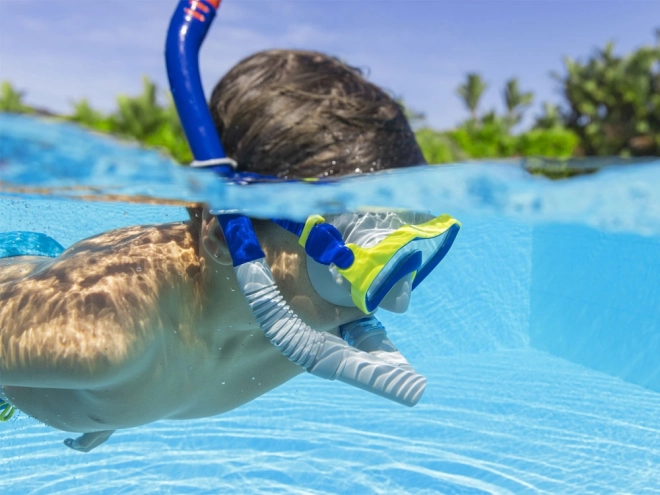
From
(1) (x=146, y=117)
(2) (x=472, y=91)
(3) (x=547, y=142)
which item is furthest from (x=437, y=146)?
(2) (x=472, y=91)

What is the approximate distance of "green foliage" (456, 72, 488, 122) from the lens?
45.1 meters

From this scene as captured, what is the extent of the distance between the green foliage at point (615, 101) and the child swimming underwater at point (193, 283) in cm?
3476

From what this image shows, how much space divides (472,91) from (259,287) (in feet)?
149

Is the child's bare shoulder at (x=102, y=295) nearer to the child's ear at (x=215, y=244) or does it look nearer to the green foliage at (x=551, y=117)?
the child's ear at (x=215, y=244)

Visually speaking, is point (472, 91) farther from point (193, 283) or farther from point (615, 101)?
point (193, 283)

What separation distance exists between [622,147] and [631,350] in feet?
106

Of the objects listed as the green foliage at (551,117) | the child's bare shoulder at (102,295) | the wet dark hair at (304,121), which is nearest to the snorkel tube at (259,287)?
the wet dark hair at (304,121)

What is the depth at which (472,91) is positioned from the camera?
4512 cm

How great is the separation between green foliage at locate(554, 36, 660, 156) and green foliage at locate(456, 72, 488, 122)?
303 inches

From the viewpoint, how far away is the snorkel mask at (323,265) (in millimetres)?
2184

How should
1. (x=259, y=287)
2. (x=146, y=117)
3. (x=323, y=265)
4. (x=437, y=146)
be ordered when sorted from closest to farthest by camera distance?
(x=259, y=287), (x=323, y=265), (x=437, y=146), (x=146, y=117)

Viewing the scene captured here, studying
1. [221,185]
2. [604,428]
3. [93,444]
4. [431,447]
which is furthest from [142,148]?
[604,428]

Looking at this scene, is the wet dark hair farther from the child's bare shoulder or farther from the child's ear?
the child's bare shoulder

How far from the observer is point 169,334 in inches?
104
